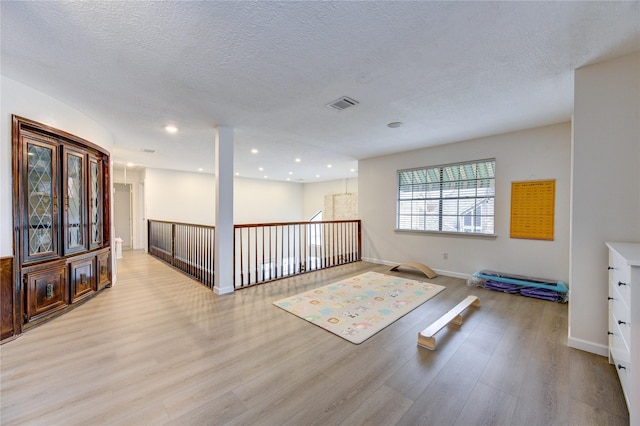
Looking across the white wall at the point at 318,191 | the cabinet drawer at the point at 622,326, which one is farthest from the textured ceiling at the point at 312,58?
the white wall at the point at 318,191

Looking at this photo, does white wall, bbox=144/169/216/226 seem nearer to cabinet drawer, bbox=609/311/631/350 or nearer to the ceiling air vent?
the ceiling air vent

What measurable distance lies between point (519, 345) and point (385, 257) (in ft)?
11.5

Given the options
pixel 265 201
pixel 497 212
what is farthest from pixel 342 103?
pixel 265 201

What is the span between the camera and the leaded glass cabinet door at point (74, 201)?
316 centimetres

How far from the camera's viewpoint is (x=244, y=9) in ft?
5.37

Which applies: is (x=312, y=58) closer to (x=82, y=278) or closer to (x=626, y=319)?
(x=626, y=319)

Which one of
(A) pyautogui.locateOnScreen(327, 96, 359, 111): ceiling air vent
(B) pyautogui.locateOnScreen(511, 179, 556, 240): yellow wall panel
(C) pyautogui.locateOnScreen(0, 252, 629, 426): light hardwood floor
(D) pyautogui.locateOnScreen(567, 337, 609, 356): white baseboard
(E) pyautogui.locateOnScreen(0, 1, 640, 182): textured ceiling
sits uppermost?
(E) pyautogui.locateOnScreen(0, 1, 640, 182): textured ceiling

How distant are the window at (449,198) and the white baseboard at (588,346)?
2361 millimetres

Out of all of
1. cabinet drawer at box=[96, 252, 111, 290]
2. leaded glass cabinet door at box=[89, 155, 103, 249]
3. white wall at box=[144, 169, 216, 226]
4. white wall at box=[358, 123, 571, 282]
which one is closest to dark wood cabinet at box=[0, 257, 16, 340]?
leaded glass cabinet door at box=[89, 155, 103, 249]

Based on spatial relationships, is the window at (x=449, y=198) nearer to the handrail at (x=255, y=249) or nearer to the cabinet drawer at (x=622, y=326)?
the handrail at (x=255, y=249)

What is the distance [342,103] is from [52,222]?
12.2ft

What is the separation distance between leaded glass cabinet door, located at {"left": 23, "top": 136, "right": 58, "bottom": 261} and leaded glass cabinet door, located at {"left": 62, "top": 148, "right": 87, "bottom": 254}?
0.42ft

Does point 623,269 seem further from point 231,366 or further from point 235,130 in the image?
point 235,130

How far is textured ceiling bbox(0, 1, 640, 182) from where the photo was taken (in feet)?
5.49
